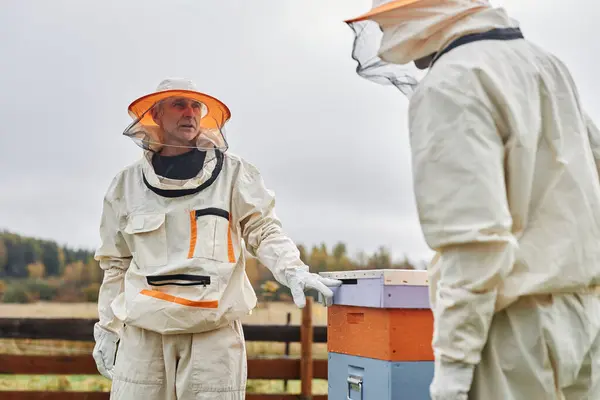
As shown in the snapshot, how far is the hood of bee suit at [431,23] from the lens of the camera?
5.54 ft

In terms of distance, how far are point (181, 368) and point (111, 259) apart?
29.6 inches

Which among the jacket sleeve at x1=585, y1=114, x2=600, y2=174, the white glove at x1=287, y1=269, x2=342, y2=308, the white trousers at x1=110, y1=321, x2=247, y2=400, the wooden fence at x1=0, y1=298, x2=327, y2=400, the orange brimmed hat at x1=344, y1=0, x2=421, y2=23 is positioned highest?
the orange brimmed hat at x1=344, y1=0, x2=421, y2=23

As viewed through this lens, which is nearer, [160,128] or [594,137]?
[594,137]

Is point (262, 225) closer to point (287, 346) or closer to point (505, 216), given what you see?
point (505, 216)

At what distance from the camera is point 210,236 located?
2.93 meters

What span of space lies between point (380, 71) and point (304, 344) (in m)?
3.94

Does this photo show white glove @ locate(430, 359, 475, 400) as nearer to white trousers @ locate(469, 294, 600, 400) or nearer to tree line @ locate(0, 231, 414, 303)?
white trousers @ locate(469, 294, 600, 400)

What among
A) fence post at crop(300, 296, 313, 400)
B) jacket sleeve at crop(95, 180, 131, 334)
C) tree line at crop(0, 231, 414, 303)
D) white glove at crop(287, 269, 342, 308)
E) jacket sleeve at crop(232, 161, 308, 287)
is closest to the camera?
white glove at crop(287, 269, 342, 308)

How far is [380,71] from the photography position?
1984 millimetres

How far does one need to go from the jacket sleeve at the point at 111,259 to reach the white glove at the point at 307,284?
93cm

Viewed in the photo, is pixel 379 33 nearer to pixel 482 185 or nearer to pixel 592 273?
pixel 482 185

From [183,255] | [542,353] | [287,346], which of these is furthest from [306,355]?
[542,353]

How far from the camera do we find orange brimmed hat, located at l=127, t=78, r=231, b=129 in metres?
3.11

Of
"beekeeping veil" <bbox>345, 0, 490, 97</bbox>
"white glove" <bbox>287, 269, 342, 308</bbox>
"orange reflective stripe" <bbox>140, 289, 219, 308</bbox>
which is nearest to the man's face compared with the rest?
"orange reflective stripe" <bbox>140, 289, 219, 308</bbox>
